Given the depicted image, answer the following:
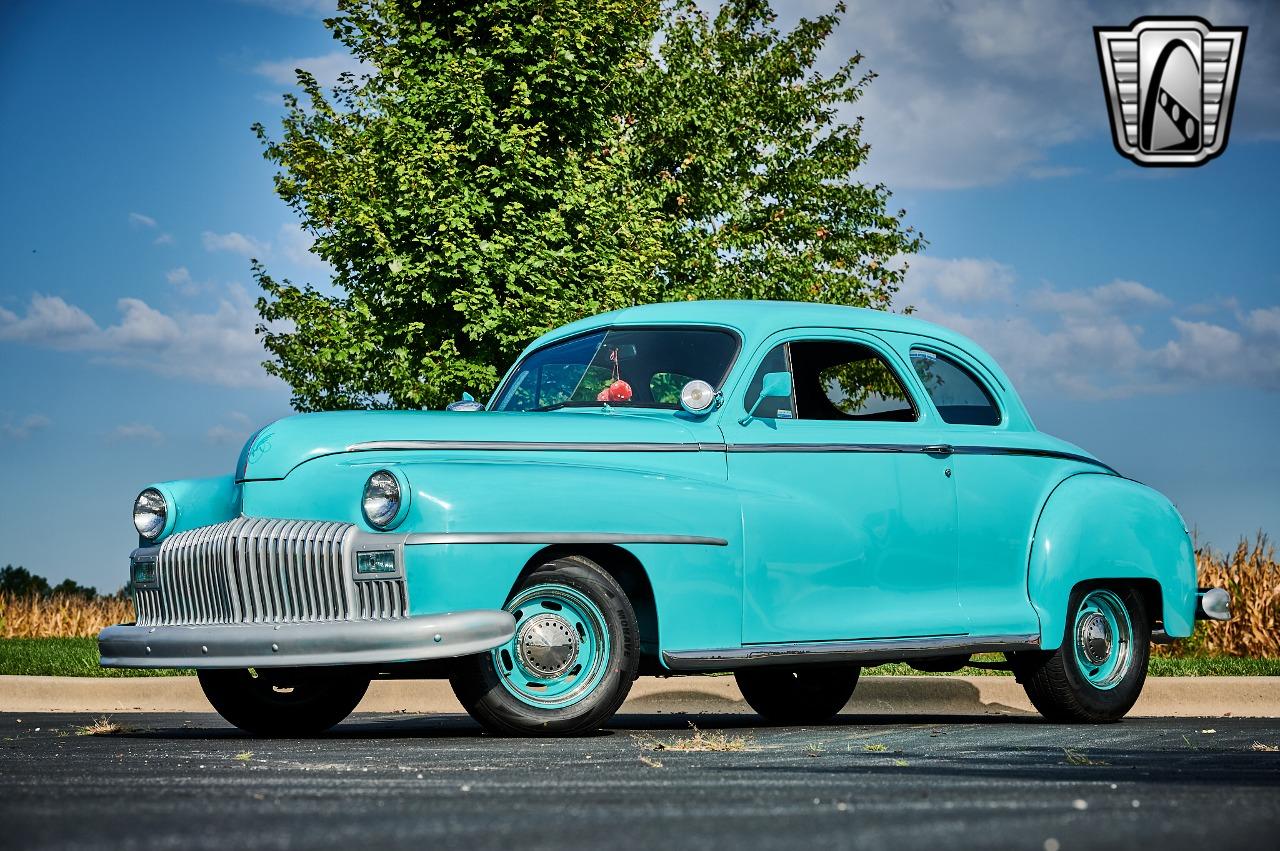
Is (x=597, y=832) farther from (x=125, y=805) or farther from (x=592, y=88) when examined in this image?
(x=592, y=88)

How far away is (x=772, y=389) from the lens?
774cm

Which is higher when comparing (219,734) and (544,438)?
(544,438)

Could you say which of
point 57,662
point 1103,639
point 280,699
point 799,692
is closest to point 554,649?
point 280,699

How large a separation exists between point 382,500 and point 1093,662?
14.5ft

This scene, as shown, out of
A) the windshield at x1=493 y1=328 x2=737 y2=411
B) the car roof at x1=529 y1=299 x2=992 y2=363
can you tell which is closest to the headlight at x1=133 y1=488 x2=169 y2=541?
the windshield at x1=493 y1=328 x2=737 y2=411

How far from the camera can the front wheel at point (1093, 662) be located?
8.76 metres

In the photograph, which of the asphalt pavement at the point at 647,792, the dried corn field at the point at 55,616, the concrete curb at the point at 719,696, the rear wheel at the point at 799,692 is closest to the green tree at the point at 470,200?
the dried corn field at the point at 55,616

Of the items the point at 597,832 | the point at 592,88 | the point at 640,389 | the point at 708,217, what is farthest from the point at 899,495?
the point at 708,217

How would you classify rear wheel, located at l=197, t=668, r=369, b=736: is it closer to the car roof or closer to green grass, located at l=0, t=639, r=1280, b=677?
the car roof

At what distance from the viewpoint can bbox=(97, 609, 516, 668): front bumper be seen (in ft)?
21.0

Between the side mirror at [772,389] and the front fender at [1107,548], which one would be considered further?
the front fender at [1107,548]

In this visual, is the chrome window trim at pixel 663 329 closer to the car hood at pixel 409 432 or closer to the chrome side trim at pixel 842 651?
the car hood at pixel 409 432

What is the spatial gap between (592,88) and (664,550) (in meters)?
13.9

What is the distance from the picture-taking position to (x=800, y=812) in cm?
396
